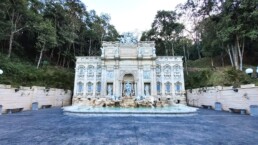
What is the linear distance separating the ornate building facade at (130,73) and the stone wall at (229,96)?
18.0ft

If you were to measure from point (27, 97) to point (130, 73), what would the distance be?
14.3 meters

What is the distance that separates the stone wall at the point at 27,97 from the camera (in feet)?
37.6

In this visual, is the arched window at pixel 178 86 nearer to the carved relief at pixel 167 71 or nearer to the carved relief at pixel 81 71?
the carved relief at pixel 167 71

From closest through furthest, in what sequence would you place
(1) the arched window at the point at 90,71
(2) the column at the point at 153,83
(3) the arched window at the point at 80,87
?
(2) the column at the point at 153,83
(3) the arched window at the point at 80,87
(1) the arched window at the point at 90,71

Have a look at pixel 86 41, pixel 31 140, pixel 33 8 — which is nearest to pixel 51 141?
Result: pixel 31 140

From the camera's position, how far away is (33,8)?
77.1 feet

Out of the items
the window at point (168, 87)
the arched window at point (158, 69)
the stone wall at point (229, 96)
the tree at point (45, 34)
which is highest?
the tree at point (45, 34)

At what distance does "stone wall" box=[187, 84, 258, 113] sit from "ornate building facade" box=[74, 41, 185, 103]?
5477mm

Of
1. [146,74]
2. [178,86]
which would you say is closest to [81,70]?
[146,74]

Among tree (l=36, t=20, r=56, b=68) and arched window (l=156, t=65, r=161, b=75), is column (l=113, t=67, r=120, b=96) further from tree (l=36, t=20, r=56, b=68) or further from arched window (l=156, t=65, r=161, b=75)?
tree (l=36, t=20, r=56, b=68)

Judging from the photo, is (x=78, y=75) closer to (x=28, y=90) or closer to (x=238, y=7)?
(x=28, y=90)

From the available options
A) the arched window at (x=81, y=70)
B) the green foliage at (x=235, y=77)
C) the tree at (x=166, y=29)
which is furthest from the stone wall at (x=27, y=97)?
the tree at (x=166, y=29)

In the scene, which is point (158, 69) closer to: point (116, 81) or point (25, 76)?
point (116, 81)

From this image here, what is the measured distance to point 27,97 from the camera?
1414 cm
